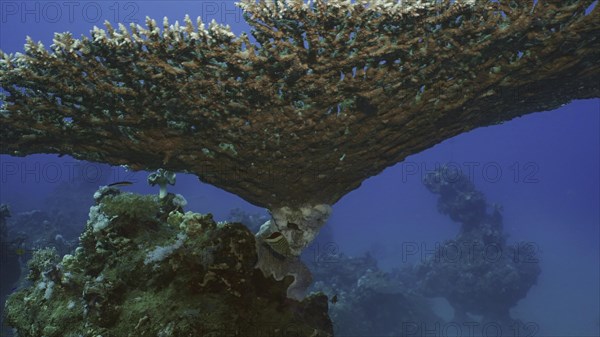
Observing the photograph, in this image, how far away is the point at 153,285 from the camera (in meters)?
2.77

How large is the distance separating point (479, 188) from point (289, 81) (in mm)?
97763

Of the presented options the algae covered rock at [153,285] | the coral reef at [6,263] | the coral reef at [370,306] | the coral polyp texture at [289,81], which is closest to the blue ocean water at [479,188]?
the coral polyp texture at [289,81]

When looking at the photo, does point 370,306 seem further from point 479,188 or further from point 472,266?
point 479,188

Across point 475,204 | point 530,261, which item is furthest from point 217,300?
point 530,261

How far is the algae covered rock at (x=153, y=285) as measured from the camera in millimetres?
2568

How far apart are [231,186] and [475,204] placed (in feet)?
74.6

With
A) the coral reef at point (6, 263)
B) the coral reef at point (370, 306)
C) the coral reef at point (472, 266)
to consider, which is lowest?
the coral reef at point (6, 263)

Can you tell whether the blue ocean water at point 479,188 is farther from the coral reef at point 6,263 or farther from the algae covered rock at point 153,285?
the coral reef at point 6,263

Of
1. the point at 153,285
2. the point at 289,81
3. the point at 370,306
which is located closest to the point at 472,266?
the point at 370,306

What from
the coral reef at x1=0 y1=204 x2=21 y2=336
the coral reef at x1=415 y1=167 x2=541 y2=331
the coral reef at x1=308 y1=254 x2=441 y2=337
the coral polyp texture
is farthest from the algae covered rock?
the coral reef at x1=415 y1=167 x2=541 y2=331

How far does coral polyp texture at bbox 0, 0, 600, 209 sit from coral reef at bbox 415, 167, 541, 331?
19482mm

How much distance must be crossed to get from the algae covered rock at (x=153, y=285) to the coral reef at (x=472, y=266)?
20977 millimetres

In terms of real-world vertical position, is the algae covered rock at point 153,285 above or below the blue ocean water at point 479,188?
below

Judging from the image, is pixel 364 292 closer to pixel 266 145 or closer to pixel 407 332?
pixel 407 332
